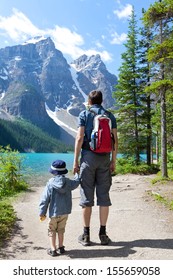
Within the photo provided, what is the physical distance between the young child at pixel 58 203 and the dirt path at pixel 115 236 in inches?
14.1

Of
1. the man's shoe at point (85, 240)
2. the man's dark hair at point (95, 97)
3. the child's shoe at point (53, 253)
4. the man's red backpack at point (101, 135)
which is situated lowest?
the child's shoe at point (53, 253)

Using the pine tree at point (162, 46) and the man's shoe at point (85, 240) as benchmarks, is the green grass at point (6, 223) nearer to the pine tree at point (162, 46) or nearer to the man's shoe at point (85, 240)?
the man's shoe at point (85, 240)

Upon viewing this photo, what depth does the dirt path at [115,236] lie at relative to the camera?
17.5 feet

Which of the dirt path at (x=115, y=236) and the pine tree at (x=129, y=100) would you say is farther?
the pine tree at (x=129, y=100)

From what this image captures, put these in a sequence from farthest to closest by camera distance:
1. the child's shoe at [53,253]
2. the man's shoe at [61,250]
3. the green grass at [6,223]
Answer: the green grass at [6,223], the man's shoe at [61,250], the child's shoe at [53,253]

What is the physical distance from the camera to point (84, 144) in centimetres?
589

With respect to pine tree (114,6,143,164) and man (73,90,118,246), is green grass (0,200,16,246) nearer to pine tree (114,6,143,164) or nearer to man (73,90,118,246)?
man (73,90,118,246)

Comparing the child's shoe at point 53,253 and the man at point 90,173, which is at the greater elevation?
the man at point 90,173

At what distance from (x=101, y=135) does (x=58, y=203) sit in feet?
4.46

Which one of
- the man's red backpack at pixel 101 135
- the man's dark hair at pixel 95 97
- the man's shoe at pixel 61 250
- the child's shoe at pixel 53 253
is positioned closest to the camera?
the child's shoe at pixel 53 253

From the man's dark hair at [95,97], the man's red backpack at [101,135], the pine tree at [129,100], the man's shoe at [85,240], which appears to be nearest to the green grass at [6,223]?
the man's shoe at [85,240]

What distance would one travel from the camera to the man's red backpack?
18.4 feet
